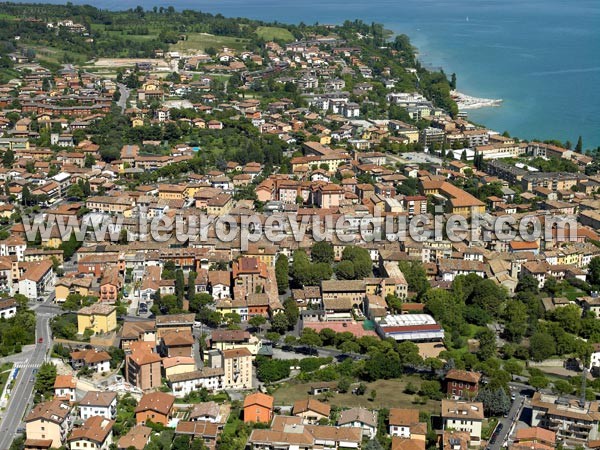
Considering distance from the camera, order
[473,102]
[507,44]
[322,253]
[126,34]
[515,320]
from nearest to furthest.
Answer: [515,320] < [322,253] < [473,102] < [126,34] < [507,44]

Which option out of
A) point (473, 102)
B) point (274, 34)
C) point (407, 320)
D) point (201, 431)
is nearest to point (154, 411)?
point (201, 431)

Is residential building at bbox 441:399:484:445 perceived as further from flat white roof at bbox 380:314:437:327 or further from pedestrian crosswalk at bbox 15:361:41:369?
pedestrian crosswalk at bbox 15:361:41:369

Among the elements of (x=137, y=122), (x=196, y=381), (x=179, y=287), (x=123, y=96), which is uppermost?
(x=123, y=96)

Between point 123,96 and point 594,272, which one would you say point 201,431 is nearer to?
point 594,272

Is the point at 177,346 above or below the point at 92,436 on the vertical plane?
above

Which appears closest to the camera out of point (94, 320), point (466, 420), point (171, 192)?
point (466, 420)

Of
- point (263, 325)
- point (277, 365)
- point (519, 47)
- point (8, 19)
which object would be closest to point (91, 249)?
point (263, 325)
